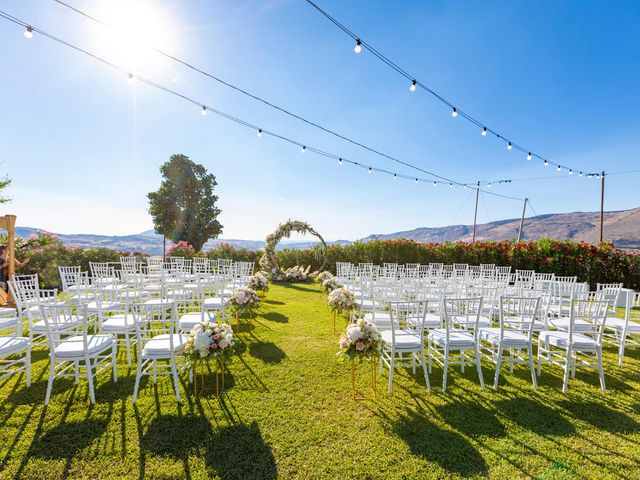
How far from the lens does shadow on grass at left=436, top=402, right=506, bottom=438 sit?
2428mm

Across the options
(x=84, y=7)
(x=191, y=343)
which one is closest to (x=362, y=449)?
(x=191, y=343)

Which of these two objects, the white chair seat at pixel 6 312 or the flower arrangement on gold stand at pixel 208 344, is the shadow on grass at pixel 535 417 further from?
the white chair seat at pixel 6 312

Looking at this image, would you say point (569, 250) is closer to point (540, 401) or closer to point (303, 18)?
point (540, 401)

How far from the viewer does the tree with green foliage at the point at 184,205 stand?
24.8 meters

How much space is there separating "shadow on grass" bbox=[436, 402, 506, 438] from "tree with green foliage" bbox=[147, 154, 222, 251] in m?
25.4

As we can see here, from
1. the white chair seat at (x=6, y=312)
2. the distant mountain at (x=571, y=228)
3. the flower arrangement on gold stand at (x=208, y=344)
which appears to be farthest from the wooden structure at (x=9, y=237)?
the distant mountain at (x=571, y=228)

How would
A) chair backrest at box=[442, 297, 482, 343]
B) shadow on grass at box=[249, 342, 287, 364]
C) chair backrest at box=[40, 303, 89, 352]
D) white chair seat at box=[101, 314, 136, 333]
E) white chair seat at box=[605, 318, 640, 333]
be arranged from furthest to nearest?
shadow on grass at box=[249, 342, 287, 364] → white chair seat at box=[605, 318, 640, 333] → white chair seat at box=[101, 314, 136, 333] → chair backrest at box=[442, 297, 482, 343] → chair backrest at box=[40, 303, 89, 352]

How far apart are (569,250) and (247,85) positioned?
12.2 metres

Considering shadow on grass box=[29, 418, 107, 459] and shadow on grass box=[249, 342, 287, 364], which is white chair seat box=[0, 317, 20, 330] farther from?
shadow on grass box=[249, 342, 287, 364]

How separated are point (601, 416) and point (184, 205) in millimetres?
27915

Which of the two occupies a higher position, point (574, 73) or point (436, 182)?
point (574, 73)

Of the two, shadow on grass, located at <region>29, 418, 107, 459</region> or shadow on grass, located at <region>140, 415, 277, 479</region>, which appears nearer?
shadow on grass, located at <region>140, 415, 277, 479</region>

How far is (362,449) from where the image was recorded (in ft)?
7.22

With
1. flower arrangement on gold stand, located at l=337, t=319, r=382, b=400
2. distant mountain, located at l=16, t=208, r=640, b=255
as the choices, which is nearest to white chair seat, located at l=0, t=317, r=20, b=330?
flower arrangement on gold stand, located at l=337, t=319, r=382, b=400
